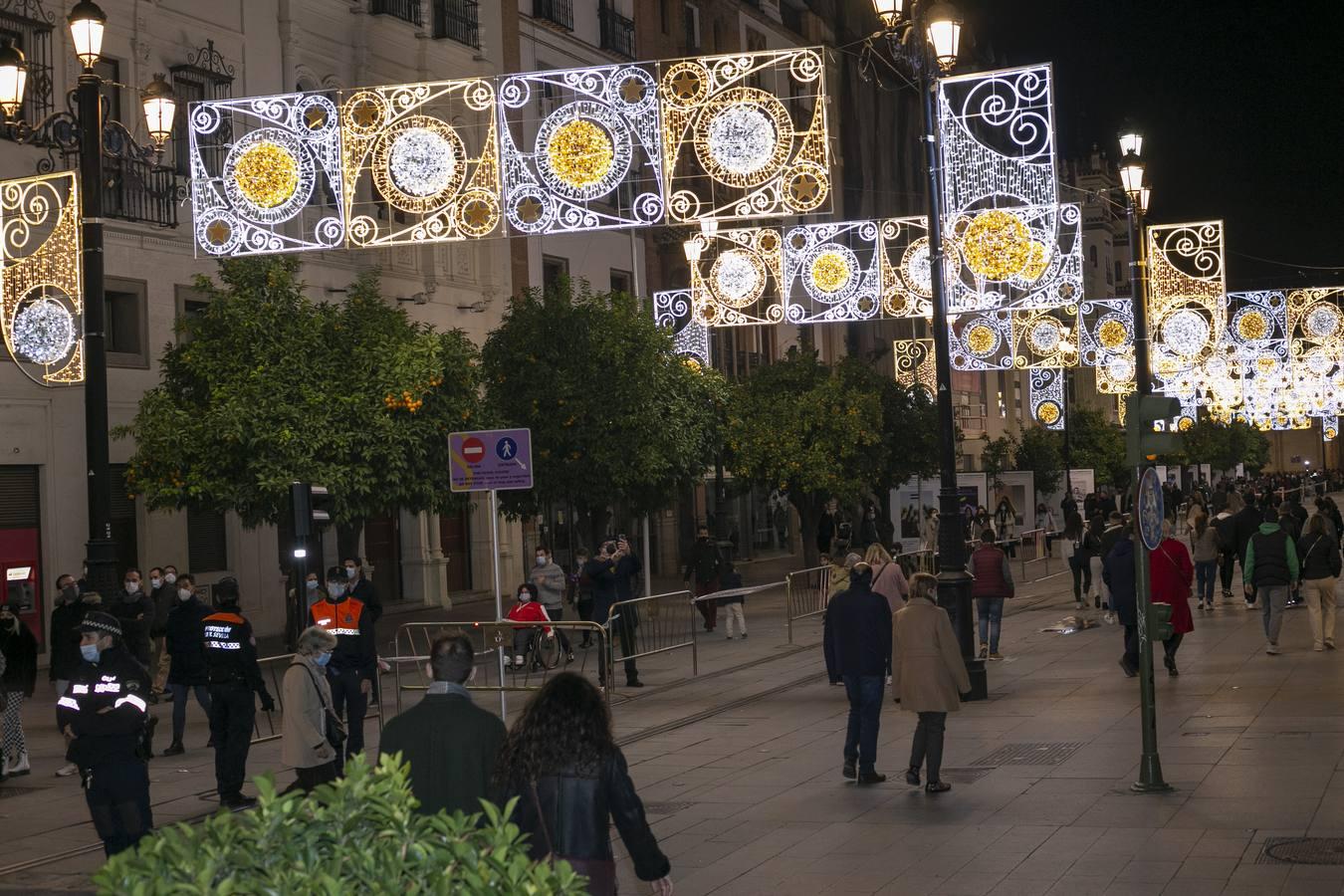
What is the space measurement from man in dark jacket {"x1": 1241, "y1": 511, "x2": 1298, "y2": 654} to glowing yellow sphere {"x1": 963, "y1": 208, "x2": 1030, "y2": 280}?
4.49m

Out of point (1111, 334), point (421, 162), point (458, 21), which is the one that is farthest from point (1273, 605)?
point (458, 21)

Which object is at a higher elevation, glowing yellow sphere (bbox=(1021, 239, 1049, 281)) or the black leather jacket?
glowing yellow sphere (bbox=(1021, 239, 1049, 281))

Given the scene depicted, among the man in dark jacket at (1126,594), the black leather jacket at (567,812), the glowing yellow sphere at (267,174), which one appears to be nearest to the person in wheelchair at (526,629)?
the glowing yellow sphere at (267,174)

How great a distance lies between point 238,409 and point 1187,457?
204 feet

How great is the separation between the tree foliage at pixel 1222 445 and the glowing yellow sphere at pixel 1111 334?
35.4m

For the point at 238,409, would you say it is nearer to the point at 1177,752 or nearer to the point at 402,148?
the point at 402,148

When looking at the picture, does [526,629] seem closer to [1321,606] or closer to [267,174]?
[267,174]

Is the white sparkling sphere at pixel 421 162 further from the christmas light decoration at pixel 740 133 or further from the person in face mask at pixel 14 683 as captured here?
the person in face mask at pixel 14 683

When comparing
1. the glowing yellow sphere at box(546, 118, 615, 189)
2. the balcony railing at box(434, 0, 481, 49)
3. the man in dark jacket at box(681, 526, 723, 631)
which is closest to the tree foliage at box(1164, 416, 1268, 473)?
the balcony railing at box(434, 0, 481, 49)

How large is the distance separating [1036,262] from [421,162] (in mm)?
7672

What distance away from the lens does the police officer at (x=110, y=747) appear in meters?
9.80

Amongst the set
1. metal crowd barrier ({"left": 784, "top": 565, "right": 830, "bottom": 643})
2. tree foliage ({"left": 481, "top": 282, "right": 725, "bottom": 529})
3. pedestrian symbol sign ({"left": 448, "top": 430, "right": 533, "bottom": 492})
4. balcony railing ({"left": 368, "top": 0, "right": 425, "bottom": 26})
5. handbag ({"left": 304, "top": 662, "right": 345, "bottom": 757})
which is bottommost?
metal crowd barrier ({"left": 784, "top": 565, "right": 830, "bottom": 643})

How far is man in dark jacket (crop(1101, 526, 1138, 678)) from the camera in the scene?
1822 centimetres

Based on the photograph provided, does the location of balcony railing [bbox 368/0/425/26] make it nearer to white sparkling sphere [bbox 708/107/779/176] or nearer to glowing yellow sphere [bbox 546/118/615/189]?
glowing yellow sphere [bbox 546/118/615/189]
